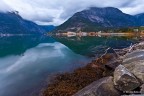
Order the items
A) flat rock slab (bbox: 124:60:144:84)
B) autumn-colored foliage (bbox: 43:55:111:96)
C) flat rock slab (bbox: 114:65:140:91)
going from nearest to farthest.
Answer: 1. flat rock slab (bbox: 114:65:140:91)
2. flat rock slab (bbox: 124:60:144:84)
3. autumn-colored foliage (bbox: 43:55:111:96)

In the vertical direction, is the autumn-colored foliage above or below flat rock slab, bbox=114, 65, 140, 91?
below

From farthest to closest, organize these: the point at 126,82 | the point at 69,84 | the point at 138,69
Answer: the point at 69,84 < the point at 138,69 < the point at 126,82

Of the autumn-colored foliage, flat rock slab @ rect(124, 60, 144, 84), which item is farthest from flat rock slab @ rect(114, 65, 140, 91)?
the autumn-colored foliage

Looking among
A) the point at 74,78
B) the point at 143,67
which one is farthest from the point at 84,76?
the point at 143,67

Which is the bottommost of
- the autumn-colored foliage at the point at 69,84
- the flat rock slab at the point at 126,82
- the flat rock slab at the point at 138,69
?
the autumn-colored foliage at the point at 69,84

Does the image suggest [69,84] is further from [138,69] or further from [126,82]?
[126,82]

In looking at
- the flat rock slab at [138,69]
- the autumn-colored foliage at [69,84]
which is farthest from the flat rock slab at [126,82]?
the autumn-colored foliage at [69,84]

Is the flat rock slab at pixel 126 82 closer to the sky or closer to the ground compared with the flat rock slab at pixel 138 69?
closer to the ground

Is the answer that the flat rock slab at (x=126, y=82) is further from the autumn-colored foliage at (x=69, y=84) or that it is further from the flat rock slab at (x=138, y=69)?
the autumn-colored foliage at (x=69, y=84)

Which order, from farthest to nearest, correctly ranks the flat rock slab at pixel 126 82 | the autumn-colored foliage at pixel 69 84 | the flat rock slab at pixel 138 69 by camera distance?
the autumn-colored foliage at pixel 69 84 → the flat rock slab at pixel 138 69 → the flat rock slab at pixel 126 82

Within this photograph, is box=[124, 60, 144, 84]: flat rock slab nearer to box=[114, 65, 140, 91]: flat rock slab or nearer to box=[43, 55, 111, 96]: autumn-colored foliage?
box=[114, 65, 140, 91]: flat rock slab

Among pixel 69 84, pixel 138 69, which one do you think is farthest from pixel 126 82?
pixel 69 84

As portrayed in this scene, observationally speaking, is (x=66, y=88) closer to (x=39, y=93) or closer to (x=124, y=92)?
(x=39, y=93)

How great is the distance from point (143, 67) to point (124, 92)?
3187 mm
